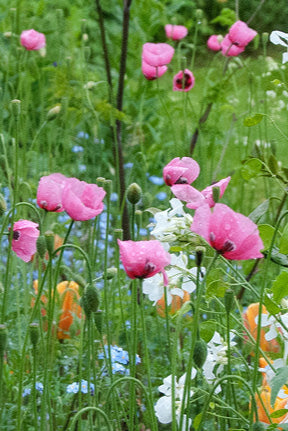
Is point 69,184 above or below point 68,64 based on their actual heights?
above

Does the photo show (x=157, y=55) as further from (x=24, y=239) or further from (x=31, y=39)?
(x=24, y=239)

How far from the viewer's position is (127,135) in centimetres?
241

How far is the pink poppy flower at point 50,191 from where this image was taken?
80 cm

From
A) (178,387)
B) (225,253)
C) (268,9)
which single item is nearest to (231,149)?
(178,387)

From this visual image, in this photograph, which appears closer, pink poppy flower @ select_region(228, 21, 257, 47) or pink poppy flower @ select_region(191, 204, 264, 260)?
pink poppy flower @ select_region(191, 204, 264, 260)

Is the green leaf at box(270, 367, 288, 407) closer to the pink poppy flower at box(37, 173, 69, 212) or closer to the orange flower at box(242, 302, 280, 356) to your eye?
the pink poppy flower at box(37, 173, 69, 212)

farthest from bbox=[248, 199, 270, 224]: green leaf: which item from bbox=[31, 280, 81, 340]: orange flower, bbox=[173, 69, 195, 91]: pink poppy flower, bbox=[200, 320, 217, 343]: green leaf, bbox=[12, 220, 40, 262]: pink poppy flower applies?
bbox=[173, 69, 195, 91]: pink poppy flower

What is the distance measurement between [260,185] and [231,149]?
570 millimetres

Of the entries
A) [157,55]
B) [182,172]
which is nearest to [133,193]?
[182,172]

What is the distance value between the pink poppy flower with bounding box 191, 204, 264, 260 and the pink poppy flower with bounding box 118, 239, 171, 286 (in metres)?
0.05

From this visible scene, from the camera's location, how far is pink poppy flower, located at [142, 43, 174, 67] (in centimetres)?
141

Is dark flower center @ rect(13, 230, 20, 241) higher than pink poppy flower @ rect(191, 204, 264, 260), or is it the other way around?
pink poppy flower @ rect(191, 204, 264, 260)

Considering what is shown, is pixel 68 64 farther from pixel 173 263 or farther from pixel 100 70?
pixel 100 70

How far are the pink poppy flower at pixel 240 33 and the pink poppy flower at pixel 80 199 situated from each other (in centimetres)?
91
